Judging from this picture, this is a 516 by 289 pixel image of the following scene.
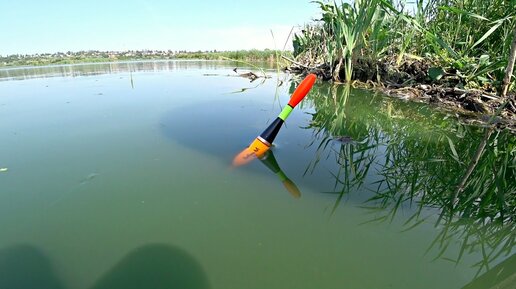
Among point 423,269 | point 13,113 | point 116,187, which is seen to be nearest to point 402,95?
point 423,269

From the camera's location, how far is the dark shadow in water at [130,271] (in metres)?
0.70

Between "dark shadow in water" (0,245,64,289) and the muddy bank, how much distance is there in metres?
3.00

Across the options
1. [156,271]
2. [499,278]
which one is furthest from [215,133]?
[499,278]

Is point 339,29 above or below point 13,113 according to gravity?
above

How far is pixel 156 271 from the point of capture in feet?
2.42

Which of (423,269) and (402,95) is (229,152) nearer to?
(423,269)

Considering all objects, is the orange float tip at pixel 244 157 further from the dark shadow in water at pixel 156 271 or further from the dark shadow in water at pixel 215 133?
the dark shadow in water at pixel 156 271

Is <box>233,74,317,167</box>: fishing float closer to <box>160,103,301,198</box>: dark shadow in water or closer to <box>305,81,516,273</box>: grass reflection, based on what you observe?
<box>160,103,301,198</box>: dark shadow in water

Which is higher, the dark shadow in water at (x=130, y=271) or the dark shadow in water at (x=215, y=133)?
the dark shadow in water at (x=215, y=133)

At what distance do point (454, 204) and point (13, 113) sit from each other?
362cm

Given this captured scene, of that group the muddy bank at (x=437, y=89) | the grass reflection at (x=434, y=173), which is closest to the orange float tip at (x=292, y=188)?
the grass reflection at (x=434, y=173)

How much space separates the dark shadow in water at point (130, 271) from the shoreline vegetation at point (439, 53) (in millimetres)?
2697

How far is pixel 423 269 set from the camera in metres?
0.75

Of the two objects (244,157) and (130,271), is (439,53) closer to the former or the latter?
(244,157)
